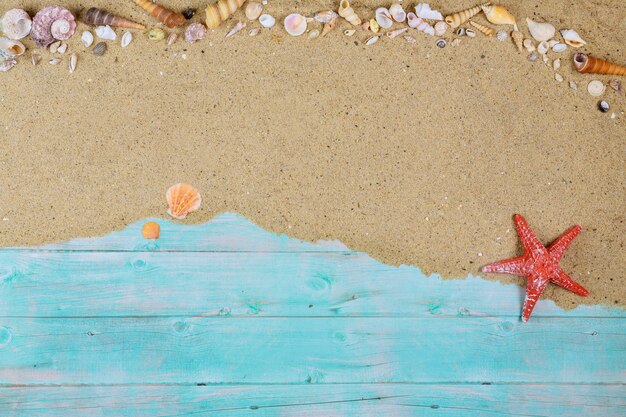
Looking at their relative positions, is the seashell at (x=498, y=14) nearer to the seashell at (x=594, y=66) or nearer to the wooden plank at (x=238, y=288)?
the seashell at (x=594, y=66)

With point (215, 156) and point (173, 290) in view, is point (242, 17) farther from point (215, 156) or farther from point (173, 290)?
point (173, 290)

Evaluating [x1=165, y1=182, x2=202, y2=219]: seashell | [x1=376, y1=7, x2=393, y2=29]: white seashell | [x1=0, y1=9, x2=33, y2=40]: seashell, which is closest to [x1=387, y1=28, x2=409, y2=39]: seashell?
[x1=376, y1=7, x2=393, y2=29]: white seashell

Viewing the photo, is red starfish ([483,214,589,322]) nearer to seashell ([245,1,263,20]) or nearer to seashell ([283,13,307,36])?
seashell ([283,13,307,36])

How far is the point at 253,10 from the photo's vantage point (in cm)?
146

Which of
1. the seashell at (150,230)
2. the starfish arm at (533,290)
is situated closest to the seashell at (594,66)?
the starfish arm at (533,290)

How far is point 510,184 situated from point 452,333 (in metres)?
0.45

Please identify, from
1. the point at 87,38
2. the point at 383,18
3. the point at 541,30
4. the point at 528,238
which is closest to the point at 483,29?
the point at 541,30

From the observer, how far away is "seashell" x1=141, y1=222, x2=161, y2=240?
1.48 m

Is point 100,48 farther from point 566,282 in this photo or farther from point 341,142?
point 566,282

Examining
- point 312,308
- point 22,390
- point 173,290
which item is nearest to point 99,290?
point 173,290

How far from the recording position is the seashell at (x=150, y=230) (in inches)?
58.1

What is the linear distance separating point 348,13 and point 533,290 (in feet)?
2.97

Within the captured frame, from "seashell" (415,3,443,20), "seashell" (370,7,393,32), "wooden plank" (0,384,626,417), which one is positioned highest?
"seashell" (415,3,443,20)

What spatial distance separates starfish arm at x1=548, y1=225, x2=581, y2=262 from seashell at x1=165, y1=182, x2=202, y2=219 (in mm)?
977
